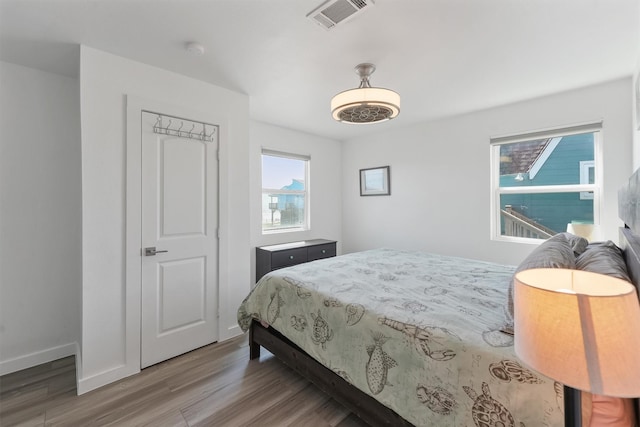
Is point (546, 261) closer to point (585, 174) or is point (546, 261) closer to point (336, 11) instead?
point (336, 11)

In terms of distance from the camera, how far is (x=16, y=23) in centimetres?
172

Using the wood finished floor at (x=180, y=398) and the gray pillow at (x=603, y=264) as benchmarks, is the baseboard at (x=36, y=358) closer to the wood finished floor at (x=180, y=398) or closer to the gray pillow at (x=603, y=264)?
the wood finished floor at (x=180, y=398)

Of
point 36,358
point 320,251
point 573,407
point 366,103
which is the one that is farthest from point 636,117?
point 36,358

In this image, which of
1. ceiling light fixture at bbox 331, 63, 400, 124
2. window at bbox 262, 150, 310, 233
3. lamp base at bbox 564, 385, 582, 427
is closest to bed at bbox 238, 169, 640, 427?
lamp base at bbox 564, 385, 582, 427

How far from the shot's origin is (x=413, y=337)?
132cm

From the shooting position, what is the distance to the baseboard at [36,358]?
7.12 feet

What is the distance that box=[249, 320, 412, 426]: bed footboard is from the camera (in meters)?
1.43

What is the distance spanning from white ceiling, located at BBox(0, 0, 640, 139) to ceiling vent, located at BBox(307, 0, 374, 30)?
66mm

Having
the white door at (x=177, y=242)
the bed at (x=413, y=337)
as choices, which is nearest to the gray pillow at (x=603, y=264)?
the bed at (x=413, y=337)

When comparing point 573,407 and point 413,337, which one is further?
point 413,337

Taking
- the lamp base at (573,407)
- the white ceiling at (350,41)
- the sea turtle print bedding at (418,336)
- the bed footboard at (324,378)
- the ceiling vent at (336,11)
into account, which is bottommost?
the bed footboard at (324,378)

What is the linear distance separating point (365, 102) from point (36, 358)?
135 inches

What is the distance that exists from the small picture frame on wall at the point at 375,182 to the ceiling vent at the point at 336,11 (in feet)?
9.30

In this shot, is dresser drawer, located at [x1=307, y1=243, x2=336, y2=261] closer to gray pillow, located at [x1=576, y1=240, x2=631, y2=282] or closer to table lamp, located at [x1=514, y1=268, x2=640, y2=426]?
gray pillow, located at [x1=576, y1=240, x2=631, y2=282]
